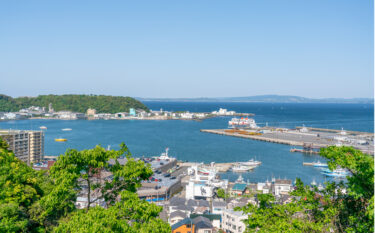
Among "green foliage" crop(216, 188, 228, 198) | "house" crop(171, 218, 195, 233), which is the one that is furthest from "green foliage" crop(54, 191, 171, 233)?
"green foliage" crop(216, 188, 228, 198)

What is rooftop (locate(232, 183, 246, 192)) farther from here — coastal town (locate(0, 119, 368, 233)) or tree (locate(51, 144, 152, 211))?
tree (locate(51, 144, 152, 211))

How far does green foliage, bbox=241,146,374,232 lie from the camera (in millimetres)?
1940

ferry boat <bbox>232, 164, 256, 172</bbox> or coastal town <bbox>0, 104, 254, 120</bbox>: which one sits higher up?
coastal town <bbox>0, 104, 254, 120</bbox>

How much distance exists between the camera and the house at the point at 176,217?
23.6 feet

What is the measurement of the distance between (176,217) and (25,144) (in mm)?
9335

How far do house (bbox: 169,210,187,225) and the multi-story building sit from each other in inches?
340

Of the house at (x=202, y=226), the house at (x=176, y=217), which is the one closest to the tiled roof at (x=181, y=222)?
the house at (x=202, y=226)

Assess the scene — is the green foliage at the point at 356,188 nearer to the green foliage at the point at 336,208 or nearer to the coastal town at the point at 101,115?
the green foliage at the point at 336,208

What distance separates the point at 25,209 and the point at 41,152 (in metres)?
11.8

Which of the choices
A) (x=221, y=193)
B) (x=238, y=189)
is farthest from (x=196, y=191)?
(x=238, y=189)

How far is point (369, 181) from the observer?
189cm

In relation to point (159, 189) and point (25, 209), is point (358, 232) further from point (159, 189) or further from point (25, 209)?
point (159, 189)

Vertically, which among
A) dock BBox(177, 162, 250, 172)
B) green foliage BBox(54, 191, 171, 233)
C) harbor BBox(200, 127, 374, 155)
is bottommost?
dock BBox(177, 162, 250, 172)

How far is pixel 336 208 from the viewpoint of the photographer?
238cm
